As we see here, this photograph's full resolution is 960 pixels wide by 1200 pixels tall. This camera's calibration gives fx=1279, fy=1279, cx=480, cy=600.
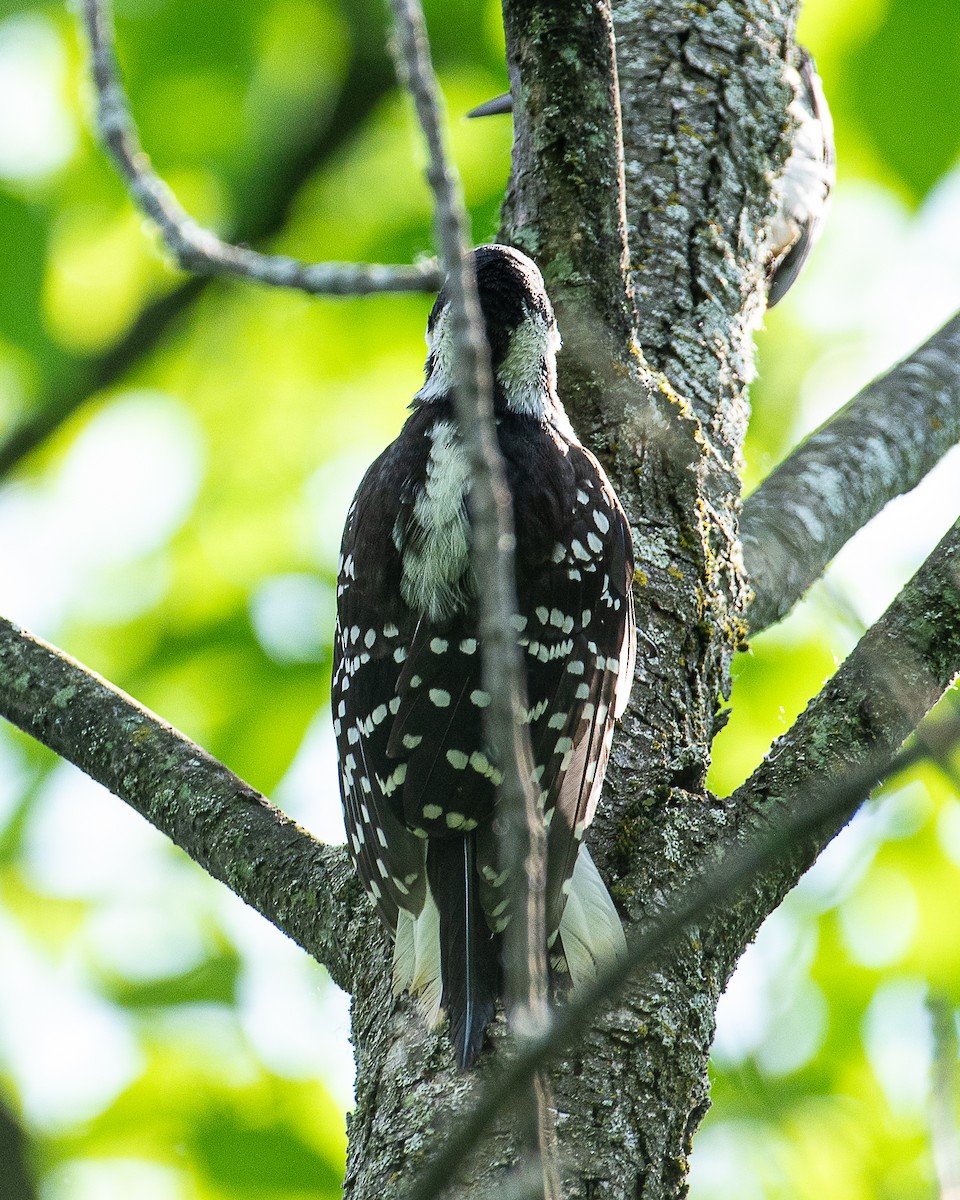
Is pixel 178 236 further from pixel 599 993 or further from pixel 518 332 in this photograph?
pixel 599 993

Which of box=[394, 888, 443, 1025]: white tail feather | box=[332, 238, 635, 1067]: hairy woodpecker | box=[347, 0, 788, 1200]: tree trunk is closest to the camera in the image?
box=[347, 0, 788, 1200]: tree trunk

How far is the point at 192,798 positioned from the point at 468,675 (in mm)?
648

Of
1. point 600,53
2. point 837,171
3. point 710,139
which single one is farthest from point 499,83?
point 600,53

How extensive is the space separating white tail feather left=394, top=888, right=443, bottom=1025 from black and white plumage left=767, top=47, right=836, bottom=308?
2488 millimetres

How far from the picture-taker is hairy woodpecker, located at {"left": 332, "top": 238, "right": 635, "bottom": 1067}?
2342 mm

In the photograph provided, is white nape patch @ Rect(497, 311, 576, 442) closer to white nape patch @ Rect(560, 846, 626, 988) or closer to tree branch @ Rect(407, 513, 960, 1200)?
tree branch @ Rect(407, 513, 960, 1200)

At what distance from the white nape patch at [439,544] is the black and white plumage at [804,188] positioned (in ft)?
5.84

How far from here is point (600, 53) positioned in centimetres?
272

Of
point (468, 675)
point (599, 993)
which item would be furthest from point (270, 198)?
point (599, 993)

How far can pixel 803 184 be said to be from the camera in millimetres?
4258

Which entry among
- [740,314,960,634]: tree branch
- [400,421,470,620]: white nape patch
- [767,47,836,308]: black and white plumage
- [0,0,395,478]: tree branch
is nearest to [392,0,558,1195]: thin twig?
[400,421,470,620]: white nape patch

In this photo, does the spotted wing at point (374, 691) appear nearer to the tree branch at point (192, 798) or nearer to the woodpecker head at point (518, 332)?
the tree branch at point (192, 798)

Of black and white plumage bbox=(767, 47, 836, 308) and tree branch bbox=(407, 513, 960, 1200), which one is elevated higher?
black and white plumage bbox=(767, 47, 836, 308)

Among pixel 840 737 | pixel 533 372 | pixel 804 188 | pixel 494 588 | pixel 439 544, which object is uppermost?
pixel 804 188
